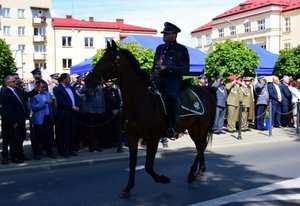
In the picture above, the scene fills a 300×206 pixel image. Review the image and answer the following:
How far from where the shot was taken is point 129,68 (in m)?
7.52

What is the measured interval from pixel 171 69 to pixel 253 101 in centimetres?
1047

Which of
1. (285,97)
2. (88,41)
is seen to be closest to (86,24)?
(88,41)

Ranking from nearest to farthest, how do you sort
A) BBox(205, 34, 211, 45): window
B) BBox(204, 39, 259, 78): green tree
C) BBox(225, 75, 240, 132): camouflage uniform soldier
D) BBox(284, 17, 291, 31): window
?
BBox(225, 75, 240, 132): camouflage uniform soldier, BBox(204, 39, 259, 78): green tree, BBox(284, 17, 291, 31): window, BBox(205, 34, 211, 45): window

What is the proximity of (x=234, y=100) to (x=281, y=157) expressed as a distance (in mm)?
5504

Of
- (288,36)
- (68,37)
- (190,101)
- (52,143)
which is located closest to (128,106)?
(190,101)

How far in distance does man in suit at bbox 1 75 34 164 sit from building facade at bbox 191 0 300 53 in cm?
6272

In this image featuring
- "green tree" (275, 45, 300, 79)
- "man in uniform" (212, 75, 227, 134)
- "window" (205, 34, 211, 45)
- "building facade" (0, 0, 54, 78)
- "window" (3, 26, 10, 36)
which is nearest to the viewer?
"man in uniform" (212, 75, 227, 134)

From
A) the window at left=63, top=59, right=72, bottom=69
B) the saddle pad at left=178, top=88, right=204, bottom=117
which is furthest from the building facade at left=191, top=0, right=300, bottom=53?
the saddle pad at left=178, top=88, right=204, bottom=117

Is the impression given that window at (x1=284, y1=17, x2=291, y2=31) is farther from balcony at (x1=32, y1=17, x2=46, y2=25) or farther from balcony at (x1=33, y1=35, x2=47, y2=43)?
balcony at (x1=32, y1=17, x2=46, y2=25)

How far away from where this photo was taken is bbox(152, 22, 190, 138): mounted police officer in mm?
7801

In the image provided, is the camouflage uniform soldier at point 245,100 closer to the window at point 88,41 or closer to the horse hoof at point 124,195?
the horse hoof at point 124,195

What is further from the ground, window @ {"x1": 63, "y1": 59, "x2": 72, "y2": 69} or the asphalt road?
window @ {"x1": 63, "y1": 59, "x2": 72, "y2": 69}

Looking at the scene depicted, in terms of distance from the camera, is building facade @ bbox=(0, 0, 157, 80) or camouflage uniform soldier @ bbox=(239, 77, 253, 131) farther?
building facade @ bbox=(0, 0, 157, 80)

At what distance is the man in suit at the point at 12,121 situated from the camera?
33.5ft
